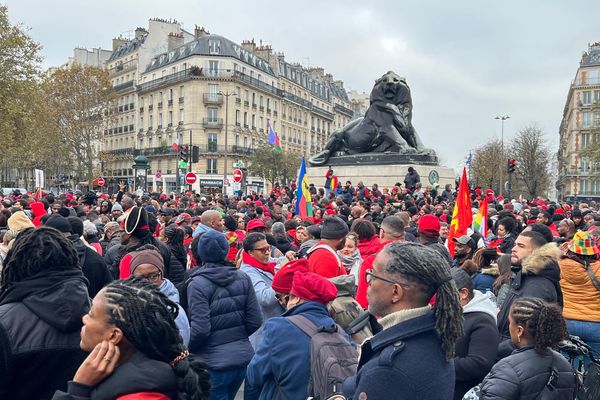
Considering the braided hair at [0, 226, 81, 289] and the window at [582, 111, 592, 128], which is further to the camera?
the window at [582, 111, 592, 128]

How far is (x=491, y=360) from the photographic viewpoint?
12.0 feet

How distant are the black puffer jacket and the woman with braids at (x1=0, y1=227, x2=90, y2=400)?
215 cm

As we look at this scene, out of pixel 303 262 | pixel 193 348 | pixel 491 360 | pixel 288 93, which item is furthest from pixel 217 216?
pixel 288 93

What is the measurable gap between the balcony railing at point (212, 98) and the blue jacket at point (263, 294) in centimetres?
5785

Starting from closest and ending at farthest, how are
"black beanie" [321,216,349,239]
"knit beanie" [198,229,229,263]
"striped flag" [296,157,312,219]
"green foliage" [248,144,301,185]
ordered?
"knit beanie" [198,229,229,263] → "black beanie" [321,216,349,239] → "striped flag" [296,157,312,219] → "green foliage" [248,144,301,185]

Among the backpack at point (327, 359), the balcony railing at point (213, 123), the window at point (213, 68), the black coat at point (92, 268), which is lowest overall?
the backpack at point (327, 359)

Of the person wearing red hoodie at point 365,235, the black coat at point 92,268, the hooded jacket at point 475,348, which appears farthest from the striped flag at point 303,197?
the hooded jacket at point 475,348

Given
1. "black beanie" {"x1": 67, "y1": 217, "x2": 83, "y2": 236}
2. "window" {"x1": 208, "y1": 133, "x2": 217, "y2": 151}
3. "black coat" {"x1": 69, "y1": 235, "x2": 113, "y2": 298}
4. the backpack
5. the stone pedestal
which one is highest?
"window" {"x1": 208, "y1": 133, "x2": 217, "y2": 151}

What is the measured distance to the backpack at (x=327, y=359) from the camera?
2943 mm

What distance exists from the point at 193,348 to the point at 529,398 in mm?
2344

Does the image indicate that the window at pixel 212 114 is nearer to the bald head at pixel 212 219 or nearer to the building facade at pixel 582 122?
the building facade at pixel 582 122

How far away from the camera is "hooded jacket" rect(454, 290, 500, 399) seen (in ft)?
11.9

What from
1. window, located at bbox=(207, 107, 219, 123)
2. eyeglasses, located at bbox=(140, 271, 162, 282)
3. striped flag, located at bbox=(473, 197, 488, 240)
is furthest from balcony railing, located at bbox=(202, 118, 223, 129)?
eyeglasses, located at bbox=(140, 271, 162, 282)

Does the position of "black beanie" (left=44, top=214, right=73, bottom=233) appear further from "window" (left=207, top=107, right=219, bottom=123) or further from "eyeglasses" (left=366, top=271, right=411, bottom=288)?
"window" (left=207, top=107, right=219, bottom=123)
